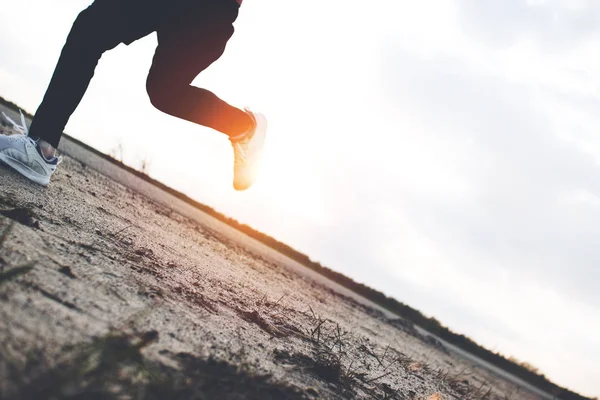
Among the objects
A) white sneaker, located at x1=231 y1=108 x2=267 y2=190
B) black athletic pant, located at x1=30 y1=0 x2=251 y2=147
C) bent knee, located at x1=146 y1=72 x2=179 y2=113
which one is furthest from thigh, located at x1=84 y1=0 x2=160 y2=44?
white sneaker, located at x1=231 y1=108 x2=267 y2=190

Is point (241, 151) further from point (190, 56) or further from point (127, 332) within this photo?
point (127, 332)

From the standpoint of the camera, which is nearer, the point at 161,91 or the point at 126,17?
the point at 126,17

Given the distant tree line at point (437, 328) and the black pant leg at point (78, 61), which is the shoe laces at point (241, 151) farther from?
the distant tree line at point (437, 328)

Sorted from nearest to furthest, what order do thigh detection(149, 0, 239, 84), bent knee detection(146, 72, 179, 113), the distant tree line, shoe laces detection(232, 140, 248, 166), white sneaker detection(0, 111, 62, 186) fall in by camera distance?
thigh detection(149, 0, 239, 84), bent knee detection(146, 72, 179, 113), white sneaker detection(0, 111, 62, 186), shoe laces detection(232, 140, 248, 166), the distant tree line

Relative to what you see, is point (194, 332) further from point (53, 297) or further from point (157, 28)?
point (157, 28)

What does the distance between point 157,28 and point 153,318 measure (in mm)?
1449

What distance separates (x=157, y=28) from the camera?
1.88 metres

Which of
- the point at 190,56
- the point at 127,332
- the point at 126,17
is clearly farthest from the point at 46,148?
the point at 127,332

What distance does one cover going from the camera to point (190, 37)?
1822mm

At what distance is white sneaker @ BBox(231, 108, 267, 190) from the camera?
Result: 227 centimetres

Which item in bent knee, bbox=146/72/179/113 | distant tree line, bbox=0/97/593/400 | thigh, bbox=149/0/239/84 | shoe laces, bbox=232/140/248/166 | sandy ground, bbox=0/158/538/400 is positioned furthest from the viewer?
distant tree line, bbox=0/97/593/400

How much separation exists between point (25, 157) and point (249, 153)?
117 centimetres

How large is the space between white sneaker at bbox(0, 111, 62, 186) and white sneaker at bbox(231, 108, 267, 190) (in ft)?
3.40

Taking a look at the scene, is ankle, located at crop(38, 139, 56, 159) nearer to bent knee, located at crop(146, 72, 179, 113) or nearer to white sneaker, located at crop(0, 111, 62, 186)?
white sneaker, located at crop(0, 111, 62, 186)
